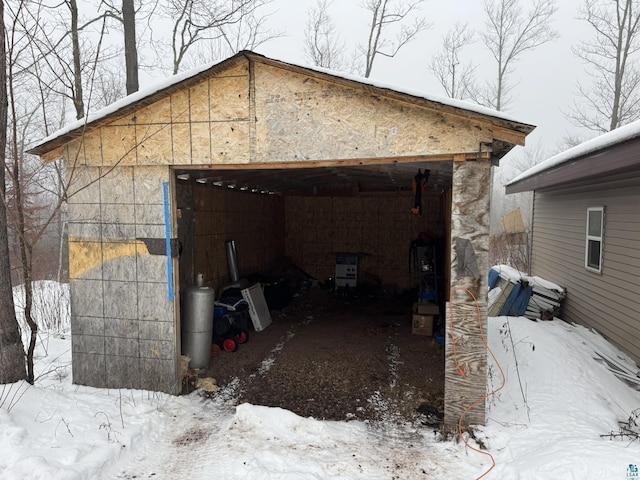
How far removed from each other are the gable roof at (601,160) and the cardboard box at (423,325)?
3.52 meters

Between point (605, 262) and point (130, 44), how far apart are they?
452 inches

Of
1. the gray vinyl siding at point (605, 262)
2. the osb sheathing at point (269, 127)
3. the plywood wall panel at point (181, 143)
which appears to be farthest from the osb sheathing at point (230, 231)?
the gray vinyl siding at point (605, 262)

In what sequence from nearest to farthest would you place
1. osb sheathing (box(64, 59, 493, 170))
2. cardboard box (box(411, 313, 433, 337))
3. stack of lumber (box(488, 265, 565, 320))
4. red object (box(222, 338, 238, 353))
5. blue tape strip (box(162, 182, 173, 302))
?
osb sheathing (box(64, 59, 493, 170)) < blue tape strip (box(162, 182, 173, 302)) < red object (box(222, 338, 238, 353)) < cardboard box (box(411, 313, 433, 337)) < stack of lumber (box(488, 265, 565, 320))

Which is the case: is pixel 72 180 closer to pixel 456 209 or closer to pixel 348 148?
pixel 348 148

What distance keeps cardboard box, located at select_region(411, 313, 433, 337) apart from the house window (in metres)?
3.12

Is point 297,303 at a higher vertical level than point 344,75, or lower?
lower

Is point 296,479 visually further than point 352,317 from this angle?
No

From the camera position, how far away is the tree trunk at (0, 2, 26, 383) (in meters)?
4.38

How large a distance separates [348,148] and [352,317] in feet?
17.5

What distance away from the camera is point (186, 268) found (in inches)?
265

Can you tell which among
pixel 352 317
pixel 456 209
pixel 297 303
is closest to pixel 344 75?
pixel 456 209

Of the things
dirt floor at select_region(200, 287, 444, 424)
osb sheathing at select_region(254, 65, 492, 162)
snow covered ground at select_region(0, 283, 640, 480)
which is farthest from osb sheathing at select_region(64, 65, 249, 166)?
dirt floor at select_region(200, 287, 444, 424)

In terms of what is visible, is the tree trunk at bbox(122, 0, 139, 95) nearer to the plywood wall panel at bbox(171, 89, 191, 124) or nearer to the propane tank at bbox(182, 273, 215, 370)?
the plywood wall panel at bbox(171, 89, 191, 124)

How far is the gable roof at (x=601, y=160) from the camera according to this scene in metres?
4.79
